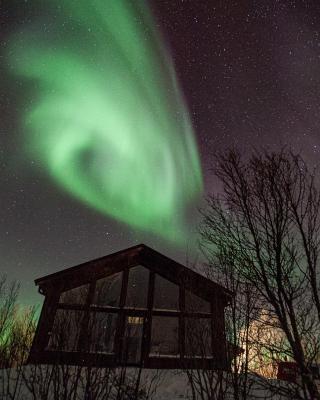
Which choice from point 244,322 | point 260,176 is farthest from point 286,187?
point 244,322

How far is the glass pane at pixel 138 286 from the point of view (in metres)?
14.8

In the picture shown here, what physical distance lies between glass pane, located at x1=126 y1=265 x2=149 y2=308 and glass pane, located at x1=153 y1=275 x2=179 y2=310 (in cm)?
52

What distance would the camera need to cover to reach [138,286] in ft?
50.2

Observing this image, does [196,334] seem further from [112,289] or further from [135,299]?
[112,289]

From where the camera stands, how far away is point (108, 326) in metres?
14.2

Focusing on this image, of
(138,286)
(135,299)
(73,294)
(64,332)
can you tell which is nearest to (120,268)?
(138,286)

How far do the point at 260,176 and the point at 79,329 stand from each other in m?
3.91

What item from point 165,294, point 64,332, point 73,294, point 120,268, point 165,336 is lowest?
point 64,332

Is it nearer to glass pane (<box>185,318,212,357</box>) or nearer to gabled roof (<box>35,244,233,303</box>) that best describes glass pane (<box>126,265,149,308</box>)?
gabled roof (<box>35,244,233,303</box>)

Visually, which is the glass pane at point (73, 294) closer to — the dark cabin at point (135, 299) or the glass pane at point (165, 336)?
the dark cabin at point (135, 299)

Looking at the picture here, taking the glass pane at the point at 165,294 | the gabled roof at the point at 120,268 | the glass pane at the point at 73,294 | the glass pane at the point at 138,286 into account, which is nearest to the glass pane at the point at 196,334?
the gabled roof at the point at 120,268

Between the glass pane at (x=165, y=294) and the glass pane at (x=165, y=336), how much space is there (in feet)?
1.84

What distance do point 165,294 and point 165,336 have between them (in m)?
1.91

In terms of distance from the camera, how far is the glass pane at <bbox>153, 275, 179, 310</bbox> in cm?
1479
